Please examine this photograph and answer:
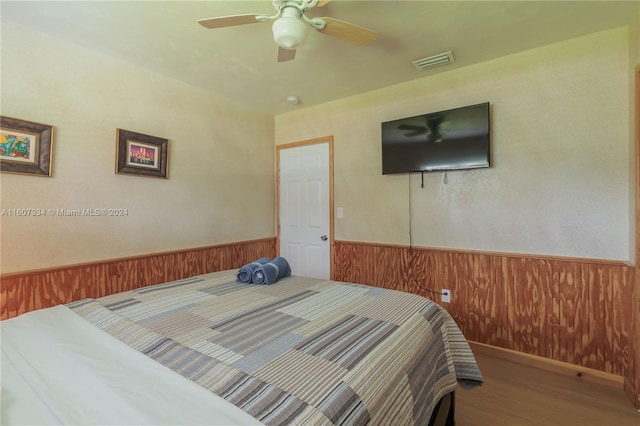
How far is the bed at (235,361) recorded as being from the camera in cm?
76

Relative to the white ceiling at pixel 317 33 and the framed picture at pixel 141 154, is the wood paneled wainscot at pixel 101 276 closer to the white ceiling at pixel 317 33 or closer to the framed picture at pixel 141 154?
the framed picture at pixel 141 154

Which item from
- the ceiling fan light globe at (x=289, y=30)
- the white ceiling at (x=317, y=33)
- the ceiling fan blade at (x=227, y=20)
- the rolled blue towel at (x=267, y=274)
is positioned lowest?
the rolled blue towel at (x=267, y=274)

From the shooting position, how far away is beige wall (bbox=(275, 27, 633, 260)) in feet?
6.86

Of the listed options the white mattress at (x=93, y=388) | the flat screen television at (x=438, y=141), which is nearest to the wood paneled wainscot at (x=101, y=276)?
the white mattress at (x=93, y=388)

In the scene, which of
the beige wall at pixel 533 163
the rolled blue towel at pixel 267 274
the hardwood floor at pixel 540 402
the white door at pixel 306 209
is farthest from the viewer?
the white door at pixel 306 209

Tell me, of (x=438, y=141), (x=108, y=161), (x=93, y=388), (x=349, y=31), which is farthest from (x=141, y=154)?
(x=438, y=141)

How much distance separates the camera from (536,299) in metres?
2.34

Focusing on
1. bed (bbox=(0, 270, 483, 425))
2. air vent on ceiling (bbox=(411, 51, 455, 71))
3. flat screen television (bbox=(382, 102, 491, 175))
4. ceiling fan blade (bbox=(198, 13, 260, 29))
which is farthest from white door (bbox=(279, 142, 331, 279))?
ceiling fan blade (bbox=(198, 13, 260, 29))

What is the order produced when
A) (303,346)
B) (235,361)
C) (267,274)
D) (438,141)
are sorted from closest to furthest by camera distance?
(235,361) < (303,346) < (267,274) < (438,141)

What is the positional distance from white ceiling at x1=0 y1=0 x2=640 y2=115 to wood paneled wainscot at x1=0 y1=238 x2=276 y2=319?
1.68 meters

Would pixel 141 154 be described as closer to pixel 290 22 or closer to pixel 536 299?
pixel 290 22

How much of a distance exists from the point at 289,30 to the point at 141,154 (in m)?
1.78

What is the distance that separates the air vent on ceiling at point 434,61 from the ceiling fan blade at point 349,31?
0.93 m

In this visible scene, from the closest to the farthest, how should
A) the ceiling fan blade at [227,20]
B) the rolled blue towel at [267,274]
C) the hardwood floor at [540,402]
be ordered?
the ceiling fan blade at [227,20] → the hardwood floor at [540,402] → the rolled blue towel at [267,274]
